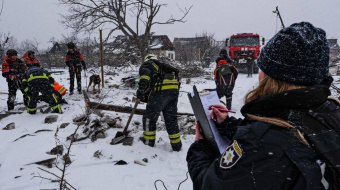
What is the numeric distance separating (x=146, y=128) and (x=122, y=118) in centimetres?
157

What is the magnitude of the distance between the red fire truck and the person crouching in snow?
13.1 m

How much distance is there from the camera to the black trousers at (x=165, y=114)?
3686 millimetres

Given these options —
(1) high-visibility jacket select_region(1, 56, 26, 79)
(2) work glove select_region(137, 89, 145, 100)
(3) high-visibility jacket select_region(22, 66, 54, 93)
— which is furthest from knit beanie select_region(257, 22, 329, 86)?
(1) high-visibility jacket select_region(1, 56, 26, 79)

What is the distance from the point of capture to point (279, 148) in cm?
78

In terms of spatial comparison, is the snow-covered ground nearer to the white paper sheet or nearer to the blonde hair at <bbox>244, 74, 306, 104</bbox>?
the white paper sheet

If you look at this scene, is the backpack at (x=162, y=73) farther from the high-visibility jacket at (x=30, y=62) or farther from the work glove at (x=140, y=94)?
the high-visibility jacket at (x=30, y=62)

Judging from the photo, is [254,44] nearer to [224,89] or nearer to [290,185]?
[224,89]

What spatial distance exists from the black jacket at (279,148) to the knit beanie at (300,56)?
0.28 ft

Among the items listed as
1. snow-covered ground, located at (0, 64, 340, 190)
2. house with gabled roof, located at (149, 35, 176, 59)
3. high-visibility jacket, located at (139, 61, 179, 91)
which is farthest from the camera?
house with gabled roof, located at (149, 35, 176, 59)

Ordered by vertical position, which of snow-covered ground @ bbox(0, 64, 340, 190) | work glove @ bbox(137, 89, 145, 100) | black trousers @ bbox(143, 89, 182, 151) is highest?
work glove @ bbox(137, 89, 145, 100)

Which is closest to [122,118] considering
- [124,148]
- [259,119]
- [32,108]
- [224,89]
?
[124,148]

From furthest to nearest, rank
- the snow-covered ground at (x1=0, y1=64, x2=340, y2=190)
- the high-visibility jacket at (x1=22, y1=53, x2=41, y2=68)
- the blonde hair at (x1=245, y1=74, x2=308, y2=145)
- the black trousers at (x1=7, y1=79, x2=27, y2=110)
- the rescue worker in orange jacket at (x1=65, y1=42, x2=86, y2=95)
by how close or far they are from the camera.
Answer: the rescue worker in orange jacket at (x1=65, y1=42, x2=86, y2=95)
the black trousers at (x1=7, y1=79, x2=27, y2=110)
the high-visibility jacket at (x1=22, y1=53, x2=41, y2=68)
the snow-covered ground at (x1=0, y1=64, x2=340, y2=190)
the blonde hair at (x1=245, y1=74, x2=308, y2=145)

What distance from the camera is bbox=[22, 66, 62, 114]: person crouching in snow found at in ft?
17.3

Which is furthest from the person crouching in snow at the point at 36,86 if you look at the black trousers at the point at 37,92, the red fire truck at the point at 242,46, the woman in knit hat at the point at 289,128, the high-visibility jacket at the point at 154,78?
the red fire truck at the point at 242,46
